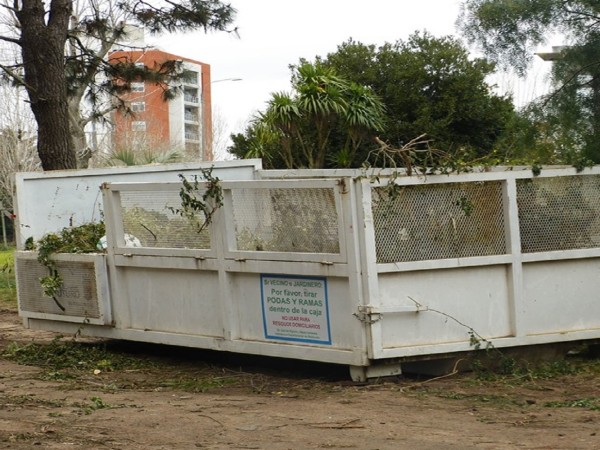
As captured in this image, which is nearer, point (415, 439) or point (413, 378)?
point (415, 439)

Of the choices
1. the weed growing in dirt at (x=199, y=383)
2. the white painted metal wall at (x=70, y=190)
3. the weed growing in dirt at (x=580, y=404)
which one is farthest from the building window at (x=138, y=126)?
the weed growing in dirt at (x=580, y=404)

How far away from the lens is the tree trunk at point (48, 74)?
48.2 ft

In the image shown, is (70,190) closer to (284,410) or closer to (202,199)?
(202,199)

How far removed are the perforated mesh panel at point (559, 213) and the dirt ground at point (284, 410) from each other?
102cm

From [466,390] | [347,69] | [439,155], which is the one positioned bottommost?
[466,390]

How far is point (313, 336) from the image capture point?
8.23 metres

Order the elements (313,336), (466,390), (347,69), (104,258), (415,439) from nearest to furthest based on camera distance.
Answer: (415,439) → (466,390) → (313,336) → (104,258) → (347,69)

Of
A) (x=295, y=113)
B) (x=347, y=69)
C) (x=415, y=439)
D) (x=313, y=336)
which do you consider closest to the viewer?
(x=415, y=439)

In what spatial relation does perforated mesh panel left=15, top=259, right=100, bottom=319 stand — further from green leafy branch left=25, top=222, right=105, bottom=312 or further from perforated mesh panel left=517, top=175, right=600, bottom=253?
perforated mesh panel left=517, top=175, right=600, bottom=253

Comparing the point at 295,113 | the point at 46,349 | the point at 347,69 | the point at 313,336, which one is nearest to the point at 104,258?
the point at 46,349

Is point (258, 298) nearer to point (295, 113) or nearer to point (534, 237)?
point (534, 237)

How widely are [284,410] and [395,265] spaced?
1.40 m

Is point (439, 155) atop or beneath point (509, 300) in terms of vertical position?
atop

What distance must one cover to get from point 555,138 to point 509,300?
2.50 meters
